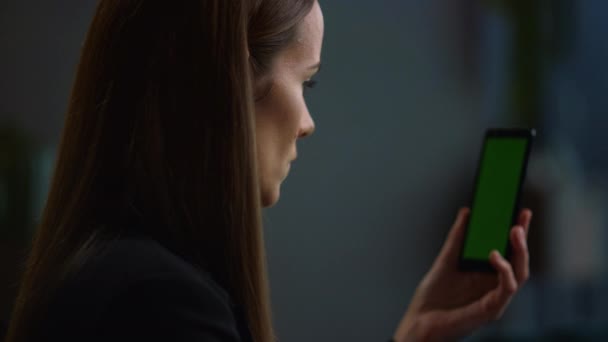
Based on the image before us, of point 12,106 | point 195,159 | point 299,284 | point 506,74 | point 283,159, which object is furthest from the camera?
point 506,74

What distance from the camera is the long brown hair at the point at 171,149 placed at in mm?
601

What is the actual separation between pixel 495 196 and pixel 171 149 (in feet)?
1.73

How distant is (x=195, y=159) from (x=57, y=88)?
1.19 m

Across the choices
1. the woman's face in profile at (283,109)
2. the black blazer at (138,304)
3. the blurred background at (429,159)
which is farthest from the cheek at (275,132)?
the blurred background at (429,159)

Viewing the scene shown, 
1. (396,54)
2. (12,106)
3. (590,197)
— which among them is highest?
(396,54)

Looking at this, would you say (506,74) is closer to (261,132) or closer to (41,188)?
(41,188)

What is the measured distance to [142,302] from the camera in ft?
1.65

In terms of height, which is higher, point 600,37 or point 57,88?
point 600,37

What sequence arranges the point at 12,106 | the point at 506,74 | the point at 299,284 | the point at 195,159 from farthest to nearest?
1. the point at 506,74
2. the point at 299,284
3. the point at 12,106
4. the point at 195,159

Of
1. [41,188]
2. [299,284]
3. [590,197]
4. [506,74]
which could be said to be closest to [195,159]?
[41,188]

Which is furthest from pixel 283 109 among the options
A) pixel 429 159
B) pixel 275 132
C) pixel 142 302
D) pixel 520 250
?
pixel 429 159

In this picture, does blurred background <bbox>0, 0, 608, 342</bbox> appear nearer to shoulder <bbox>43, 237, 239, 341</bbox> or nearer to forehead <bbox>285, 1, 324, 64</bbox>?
forehead <bbox>285, 1, 324, 64</bbox>

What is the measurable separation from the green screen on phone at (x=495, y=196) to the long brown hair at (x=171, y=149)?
0.44 metres

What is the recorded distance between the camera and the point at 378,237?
2123 mm
